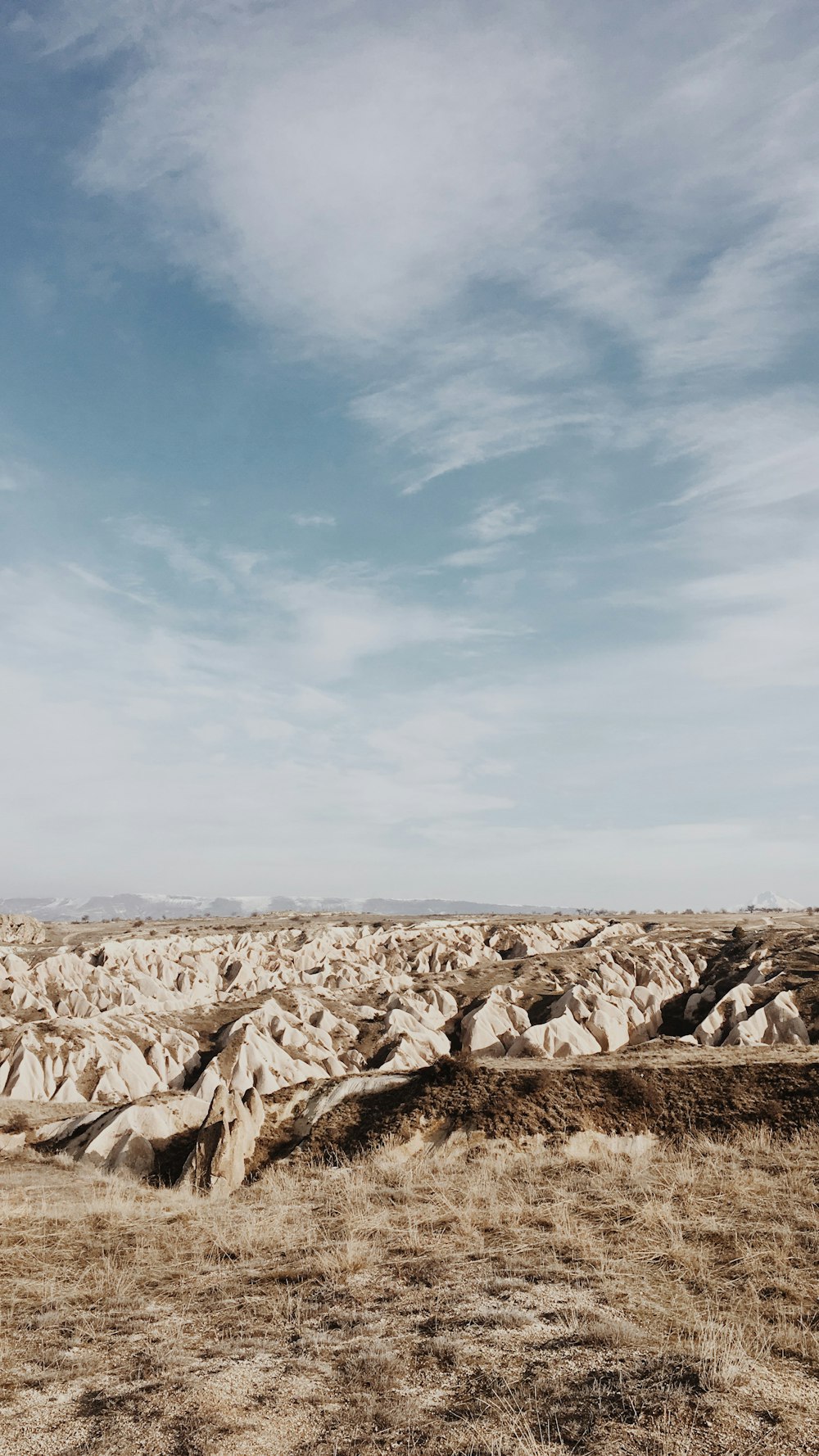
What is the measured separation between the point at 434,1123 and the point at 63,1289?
8332 millimetres

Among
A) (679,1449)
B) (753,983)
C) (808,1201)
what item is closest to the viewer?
(679,1449)

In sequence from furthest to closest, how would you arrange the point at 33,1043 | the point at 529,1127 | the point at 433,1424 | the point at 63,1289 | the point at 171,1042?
the point at 171,1042 < the point at 33,1043 < the point at 529,1127 < the point at 63,1289 < the point at 433,1424

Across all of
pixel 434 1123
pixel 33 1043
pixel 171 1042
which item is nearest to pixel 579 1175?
pixel 434 1123

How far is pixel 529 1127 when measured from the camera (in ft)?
49.9

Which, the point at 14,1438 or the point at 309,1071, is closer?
the point at 14,1438

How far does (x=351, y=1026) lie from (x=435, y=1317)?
44.1m

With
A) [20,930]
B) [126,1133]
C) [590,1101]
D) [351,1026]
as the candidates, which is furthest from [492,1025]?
[20,930]

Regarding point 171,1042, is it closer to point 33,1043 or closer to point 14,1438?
point 33,1043

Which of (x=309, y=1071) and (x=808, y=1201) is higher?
(x=808, y=1201)

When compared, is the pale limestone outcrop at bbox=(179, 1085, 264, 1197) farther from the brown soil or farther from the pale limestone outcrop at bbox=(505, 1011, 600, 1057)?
the pale limestone outcrop at bbox=(505, 1011, 600, 1057)

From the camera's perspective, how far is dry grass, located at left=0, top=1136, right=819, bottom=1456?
5.39 meters

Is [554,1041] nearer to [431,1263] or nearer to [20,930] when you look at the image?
[431,1263]

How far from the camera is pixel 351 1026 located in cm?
4922

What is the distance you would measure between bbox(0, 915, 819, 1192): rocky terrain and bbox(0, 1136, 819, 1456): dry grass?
3.72m
